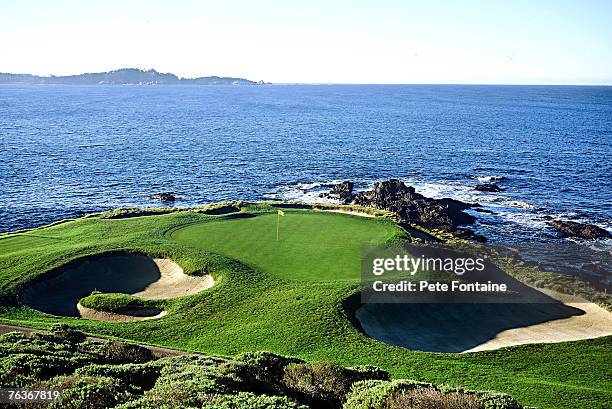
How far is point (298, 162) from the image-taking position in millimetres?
87438

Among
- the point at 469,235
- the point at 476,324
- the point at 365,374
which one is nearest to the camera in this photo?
the point at 365,374

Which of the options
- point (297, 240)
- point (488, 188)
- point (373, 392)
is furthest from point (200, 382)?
point (488, 188)

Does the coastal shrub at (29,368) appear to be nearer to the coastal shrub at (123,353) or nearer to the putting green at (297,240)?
the coastal shrub at (123,353)

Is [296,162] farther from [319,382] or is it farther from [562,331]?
[319,382]

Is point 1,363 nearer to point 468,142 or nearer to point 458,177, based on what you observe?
point 458,177

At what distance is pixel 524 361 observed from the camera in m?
23.5

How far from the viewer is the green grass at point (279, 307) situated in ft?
71.6

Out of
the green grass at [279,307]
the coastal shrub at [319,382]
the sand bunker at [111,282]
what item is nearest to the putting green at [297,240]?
the green grass at [279,307]

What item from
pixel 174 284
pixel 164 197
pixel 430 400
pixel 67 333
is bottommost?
pixel 164 197

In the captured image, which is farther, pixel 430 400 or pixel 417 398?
pixel 417 398

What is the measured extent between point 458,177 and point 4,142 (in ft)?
278

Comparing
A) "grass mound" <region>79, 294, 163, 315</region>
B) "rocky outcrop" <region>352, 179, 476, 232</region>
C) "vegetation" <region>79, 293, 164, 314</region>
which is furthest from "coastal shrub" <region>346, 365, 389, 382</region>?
"rocky outcrop" <region>352, 179, 476, 232</region>

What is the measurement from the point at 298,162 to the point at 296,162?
0.34 metres

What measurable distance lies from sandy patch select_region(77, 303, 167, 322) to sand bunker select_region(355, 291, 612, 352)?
35.9ft
